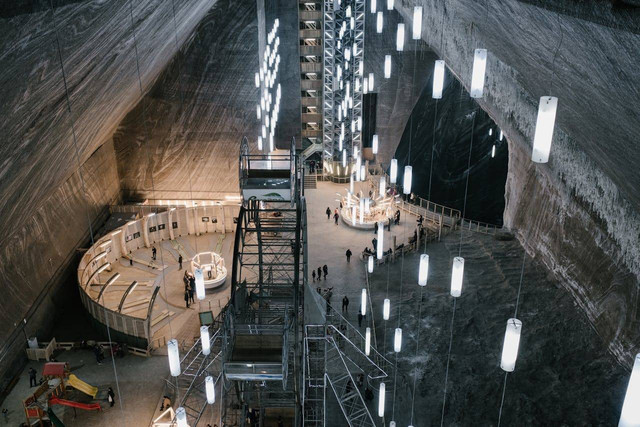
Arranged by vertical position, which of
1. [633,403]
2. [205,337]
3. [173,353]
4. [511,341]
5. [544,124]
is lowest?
[205,337]

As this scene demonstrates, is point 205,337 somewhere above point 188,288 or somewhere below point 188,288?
above

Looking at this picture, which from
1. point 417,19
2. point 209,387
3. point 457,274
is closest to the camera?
point 457,274

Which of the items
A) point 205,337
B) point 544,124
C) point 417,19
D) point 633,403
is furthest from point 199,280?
point 633,403

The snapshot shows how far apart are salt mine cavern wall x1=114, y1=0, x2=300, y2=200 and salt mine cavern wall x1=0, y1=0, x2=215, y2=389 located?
1.42m

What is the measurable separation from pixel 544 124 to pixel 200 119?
20.9m

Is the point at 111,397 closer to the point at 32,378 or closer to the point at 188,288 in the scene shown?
the point at 32,378

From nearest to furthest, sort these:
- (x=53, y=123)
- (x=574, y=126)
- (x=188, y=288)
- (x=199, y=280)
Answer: (x=574, y=126)
(x=53, y=123)
(x=199, y=280)
(x=188, y=288)

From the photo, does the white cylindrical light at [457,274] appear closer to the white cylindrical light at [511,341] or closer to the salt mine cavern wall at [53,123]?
the white cylindrical light at [511,341]

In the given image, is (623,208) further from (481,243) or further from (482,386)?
(481,243)

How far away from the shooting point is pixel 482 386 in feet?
48.3

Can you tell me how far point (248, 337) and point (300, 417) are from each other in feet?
8.87

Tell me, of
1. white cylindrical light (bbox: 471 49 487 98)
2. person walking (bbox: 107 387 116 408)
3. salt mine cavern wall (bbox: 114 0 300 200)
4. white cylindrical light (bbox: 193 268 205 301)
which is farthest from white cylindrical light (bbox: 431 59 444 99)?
salt mine cavern wall (bbox: 114 0 300 200)

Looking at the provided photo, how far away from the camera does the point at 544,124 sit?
5.52 metres

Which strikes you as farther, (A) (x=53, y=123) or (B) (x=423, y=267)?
(B) (x=423, y=267)
